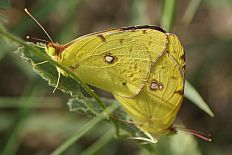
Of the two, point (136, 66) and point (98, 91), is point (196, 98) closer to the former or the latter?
point (136, 66)

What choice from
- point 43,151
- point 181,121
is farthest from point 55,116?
point 181,121

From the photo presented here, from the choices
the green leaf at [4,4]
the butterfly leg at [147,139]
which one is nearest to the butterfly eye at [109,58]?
the butterfly leg at [147,139]

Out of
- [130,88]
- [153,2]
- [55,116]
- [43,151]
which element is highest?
[153,2]

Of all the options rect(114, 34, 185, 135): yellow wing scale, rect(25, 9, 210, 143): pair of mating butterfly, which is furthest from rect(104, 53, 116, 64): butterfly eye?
rect(114, 34, 185, 135): yellow wing scale

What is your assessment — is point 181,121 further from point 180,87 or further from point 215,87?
point 180,87

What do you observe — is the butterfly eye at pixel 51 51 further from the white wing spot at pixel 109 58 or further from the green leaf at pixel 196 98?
the green leaf at pixel 196 98

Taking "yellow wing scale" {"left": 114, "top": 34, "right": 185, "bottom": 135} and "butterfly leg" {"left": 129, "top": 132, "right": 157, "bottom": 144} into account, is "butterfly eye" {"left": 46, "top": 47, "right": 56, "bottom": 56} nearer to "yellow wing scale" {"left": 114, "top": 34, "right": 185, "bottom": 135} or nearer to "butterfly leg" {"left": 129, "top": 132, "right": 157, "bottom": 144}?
"yellow wing scale" {"left": 114, "top": 34, "right": 185, "bottom": 135}

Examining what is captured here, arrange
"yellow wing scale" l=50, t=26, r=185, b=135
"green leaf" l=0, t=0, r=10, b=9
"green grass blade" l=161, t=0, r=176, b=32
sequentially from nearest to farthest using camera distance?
"green leaf" l=0, t=0, r=10, b=9
"yellow wing scale" l=50, t=26, r=185, b=135
"green grass blade" l=161, t=0, r=176, b=32
